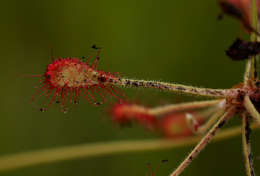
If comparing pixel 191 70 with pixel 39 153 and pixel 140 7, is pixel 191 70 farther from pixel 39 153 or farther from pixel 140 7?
pixel 39 153

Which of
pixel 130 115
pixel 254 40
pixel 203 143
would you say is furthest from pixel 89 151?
pixel 254 40

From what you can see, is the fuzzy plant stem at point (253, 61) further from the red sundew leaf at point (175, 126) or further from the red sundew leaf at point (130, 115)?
the red sundew leaf at point (175, 126)

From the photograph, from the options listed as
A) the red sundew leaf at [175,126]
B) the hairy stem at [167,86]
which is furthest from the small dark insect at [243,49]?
the red sundew leaf at [175,126]

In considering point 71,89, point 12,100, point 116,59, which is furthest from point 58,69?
point 12,100

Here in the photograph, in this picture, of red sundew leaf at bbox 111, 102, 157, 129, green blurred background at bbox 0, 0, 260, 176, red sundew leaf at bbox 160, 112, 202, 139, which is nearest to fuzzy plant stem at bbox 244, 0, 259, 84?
red sundew leaf at bbox 111, 102, 157, 129

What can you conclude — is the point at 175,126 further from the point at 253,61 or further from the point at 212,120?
the point at 253,61

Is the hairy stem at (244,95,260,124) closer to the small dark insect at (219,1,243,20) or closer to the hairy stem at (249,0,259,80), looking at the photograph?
the hairy stem at (249,0,259,80)
